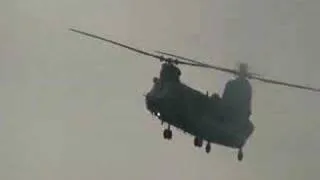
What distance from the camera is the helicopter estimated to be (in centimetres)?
169

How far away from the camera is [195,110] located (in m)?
1.70

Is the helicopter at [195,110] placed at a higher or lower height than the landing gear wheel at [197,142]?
higher

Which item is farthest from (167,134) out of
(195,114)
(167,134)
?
(195,114)

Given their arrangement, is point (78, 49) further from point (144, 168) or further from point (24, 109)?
point (144, 168)

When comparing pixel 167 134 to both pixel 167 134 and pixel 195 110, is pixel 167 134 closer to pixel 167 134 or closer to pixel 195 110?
pixel 167 134

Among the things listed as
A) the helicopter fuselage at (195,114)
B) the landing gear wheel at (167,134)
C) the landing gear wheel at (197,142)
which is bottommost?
the landing gear wheel at (197,142)

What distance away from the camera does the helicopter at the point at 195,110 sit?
1.69 meters

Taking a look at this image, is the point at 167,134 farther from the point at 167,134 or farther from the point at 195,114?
the point at 195,114

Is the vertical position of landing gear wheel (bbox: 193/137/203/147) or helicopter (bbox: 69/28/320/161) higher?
helicopter (bbox: 69/28/320/161)

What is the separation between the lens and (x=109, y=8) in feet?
5.99

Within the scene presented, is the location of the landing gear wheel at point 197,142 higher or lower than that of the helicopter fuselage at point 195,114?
lower

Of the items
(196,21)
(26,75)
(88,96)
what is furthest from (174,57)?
(26,75)

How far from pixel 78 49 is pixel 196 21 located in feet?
0.94

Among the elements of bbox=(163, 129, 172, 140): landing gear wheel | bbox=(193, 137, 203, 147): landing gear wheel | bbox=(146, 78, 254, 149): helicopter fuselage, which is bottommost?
bbox=(193, 137, 203, 147): landing gear wheel
